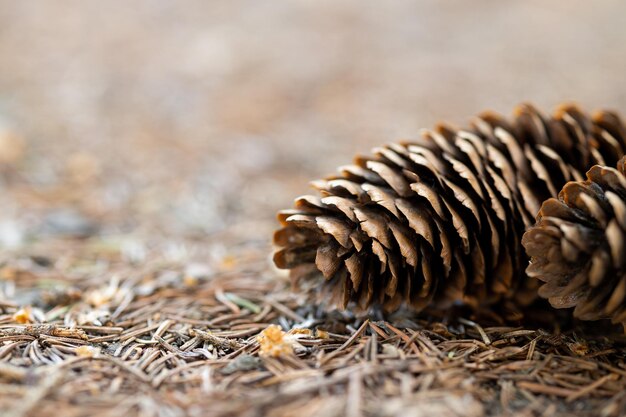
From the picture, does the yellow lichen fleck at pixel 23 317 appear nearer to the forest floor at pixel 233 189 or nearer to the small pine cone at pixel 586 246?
the forest floor at pixel 233 189

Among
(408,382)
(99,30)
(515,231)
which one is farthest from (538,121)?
(99,30)

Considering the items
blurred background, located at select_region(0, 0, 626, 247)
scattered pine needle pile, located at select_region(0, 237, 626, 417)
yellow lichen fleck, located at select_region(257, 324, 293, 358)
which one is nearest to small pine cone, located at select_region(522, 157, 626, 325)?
scattered pine needle pile, located at select_region(0, 237, 626, 417)

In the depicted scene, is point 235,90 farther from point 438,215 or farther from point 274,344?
point 274,344

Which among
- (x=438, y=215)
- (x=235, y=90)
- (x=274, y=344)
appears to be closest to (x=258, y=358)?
(x=274, y=344)

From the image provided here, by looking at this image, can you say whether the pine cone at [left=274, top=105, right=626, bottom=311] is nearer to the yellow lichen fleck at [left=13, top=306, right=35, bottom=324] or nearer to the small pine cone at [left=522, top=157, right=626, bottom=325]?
the small pine cone at [left=522, top=157, right=626, bottom=325]

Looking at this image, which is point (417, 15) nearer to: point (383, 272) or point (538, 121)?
point (538, 121)

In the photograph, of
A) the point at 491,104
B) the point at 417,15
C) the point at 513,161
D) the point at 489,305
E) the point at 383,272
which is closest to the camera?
the point at 383,272
